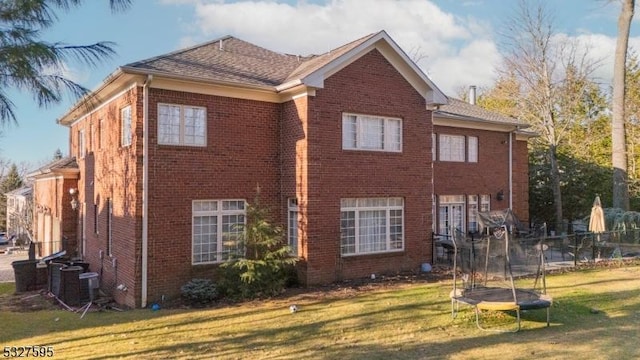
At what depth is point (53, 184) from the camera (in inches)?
773

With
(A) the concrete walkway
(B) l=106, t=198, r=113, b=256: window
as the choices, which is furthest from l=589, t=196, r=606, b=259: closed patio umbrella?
(A) the concrete walkway

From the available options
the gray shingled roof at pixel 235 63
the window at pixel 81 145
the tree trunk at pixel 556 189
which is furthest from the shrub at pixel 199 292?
the tree trunk at pixel 556 189

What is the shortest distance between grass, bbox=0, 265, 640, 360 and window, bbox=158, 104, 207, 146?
431 centimetres

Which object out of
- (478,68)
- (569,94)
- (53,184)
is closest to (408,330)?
(53,184)

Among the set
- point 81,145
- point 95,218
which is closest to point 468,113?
point 95,218

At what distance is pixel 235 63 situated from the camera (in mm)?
14008

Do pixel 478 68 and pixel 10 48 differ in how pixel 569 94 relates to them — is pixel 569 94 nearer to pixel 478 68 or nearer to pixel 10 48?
pixel 478 68

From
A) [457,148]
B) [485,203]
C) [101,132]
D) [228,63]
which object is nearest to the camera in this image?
[228,63]

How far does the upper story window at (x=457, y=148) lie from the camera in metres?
18.6

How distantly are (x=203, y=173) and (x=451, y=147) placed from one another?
11.0 metres

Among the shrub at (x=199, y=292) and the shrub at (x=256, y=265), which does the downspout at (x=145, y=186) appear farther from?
the shrub at (x=256, y=265)

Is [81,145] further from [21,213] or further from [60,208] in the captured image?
[21,213]

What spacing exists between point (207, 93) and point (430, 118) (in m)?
7.29

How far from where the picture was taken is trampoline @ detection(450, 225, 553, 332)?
8219mm
